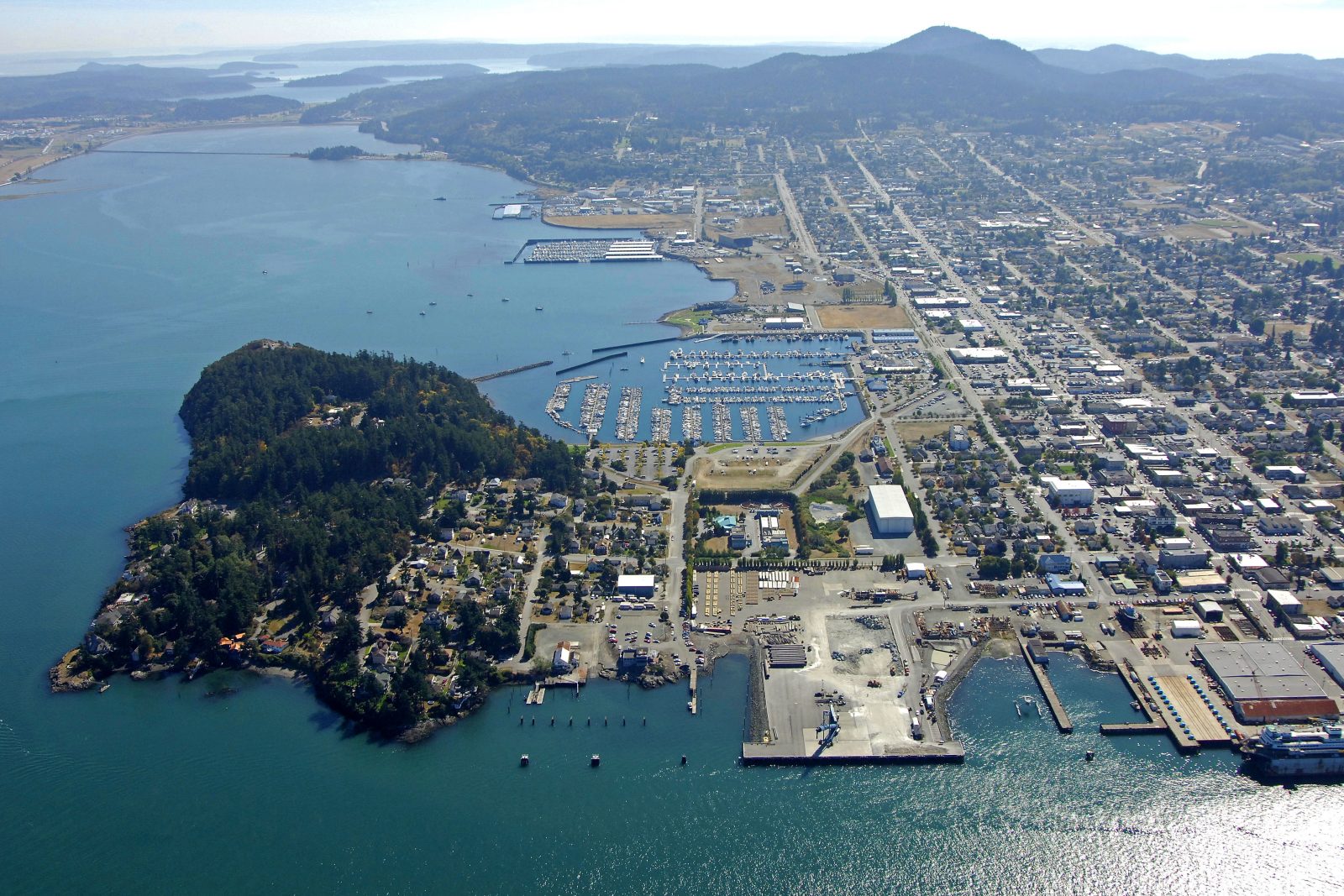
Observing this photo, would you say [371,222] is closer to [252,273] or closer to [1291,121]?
[252,273]

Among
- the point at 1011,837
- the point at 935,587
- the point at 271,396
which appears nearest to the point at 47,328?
the point at 271,396

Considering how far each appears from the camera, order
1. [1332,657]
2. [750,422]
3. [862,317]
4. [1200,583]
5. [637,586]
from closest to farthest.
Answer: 1. [1332,657]
2. [1200,583]
3. [637,586]
4. [750,422]
5. [862,317]

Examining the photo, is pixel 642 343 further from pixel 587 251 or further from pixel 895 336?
pixel 587 251

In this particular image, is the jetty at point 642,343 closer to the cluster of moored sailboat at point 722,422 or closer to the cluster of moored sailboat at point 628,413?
the cluster of moored sailboat at point 628,413

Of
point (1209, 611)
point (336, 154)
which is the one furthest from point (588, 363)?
point (336, 154)

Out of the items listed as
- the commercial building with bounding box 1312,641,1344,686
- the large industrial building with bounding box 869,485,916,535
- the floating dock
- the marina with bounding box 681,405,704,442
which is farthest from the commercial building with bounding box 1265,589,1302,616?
the marina with bounding box 681,405,704,442

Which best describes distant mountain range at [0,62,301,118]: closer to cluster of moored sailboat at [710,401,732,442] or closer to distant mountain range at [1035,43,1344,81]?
cluster of moored sailboat at [710,401,732,442]

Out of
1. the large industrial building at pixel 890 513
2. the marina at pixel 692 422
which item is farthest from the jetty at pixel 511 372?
the large industrial building at pixel 890 513
